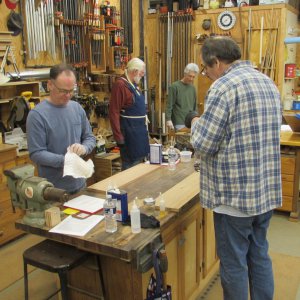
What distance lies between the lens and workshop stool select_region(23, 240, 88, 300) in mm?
1840

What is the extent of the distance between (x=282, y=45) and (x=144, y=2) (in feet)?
7.68

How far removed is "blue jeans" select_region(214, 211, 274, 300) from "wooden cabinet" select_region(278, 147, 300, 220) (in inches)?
80.3

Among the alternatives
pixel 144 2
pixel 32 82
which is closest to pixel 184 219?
pixel 32 82

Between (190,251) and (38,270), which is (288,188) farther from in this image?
(38,270)

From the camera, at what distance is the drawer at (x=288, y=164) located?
155 inches

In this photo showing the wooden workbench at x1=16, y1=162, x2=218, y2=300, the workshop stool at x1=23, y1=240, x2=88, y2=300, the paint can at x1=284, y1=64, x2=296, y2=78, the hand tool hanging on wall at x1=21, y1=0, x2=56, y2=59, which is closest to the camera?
the wooden workbench at x1=16, y1=162, x2=218, y2=300

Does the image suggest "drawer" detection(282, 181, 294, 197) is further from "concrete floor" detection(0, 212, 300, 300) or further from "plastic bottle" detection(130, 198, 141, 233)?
"plastic bottle" detection(130, 198, 141, 233)

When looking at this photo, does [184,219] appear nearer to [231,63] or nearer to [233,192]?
[233,192]

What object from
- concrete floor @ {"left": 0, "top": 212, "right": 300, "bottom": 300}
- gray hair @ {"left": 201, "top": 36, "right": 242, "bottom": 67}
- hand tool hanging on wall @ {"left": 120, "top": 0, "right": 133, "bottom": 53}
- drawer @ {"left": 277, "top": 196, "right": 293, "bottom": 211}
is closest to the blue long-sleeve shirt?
concrete floor @ {"left": 0, "top": 212, "right": 300, "bottom": 300}

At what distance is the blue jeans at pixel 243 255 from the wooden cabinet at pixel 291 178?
204cm

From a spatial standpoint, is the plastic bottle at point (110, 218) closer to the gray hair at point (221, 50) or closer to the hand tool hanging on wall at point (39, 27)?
the gray hair at point (221, 50)

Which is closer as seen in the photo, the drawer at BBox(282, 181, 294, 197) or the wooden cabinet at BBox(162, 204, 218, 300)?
the wooden cabinet at BBox(162, 204, 218, 300)

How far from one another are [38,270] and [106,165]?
188 centimetres

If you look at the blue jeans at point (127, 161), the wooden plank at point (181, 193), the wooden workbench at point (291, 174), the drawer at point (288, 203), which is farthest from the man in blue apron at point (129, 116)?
the drawer at point (288, 203)
